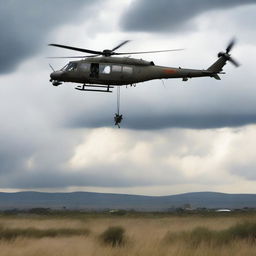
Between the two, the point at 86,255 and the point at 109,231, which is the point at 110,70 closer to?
the point at 109,231

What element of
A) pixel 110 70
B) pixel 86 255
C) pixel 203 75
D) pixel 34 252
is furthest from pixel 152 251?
pixel 203 75

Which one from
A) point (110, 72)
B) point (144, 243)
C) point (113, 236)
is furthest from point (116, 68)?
point (144, 243)

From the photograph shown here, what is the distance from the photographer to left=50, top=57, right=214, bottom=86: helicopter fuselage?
3419 cm

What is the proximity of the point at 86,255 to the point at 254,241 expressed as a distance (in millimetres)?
9960

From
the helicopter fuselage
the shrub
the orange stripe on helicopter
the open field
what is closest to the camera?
the open field

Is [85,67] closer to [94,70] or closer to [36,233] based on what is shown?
[94,70]

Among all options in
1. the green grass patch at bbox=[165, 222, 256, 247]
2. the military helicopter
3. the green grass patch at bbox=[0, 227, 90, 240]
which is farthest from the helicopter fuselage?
the green grass patch at bbox=[165, 222, 256, 247]

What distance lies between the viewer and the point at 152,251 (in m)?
20.4

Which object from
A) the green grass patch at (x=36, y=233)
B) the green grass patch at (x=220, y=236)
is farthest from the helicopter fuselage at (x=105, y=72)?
the green grass patch at (x=220, y=236)

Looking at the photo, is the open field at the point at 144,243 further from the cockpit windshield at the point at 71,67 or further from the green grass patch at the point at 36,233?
the cockpit windshield at the point at 71,67

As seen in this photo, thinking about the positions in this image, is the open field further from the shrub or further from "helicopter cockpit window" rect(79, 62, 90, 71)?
"helicopter cockpit window" rect(79, 62, 90, 71)

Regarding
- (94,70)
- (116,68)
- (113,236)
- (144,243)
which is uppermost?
(116,68)

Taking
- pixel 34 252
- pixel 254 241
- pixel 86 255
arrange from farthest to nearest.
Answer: pixel 254 241, pixel 34 252, pixel 86 255

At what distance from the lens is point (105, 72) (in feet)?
112
